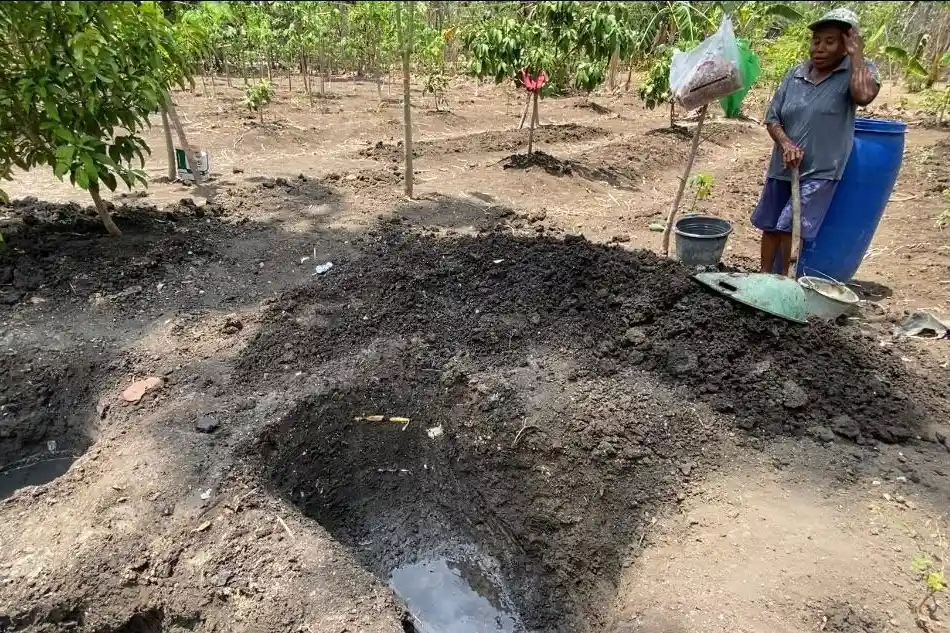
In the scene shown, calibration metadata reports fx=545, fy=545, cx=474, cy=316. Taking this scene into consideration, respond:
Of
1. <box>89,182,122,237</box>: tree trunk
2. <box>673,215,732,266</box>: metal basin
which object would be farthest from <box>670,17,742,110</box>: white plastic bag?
<box>89,182,122,237</box>: tree trunk

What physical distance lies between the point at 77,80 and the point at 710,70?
4.21 m

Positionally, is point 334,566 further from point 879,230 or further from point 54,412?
point 879,230

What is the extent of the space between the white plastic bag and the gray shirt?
368 millimetres

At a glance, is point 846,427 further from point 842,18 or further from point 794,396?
point 842,18

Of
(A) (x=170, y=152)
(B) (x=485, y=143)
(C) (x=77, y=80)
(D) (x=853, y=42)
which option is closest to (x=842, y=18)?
(D) (x=853, y=42)

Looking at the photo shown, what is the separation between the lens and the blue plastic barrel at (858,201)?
355cm

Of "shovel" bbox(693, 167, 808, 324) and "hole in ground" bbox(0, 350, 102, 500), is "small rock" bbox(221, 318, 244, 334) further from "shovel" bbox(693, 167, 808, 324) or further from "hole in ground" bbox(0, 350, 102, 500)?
"shovel" bbox(693, 167, 808, 324)

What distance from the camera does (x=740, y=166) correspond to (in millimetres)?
8195

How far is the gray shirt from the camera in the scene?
3248 millimetres

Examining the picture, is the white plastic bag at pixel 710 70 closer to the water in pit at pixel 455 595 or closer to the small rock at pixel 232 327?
the water in pit at pixel 455 595

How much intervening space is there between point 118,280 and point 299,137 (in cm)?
564

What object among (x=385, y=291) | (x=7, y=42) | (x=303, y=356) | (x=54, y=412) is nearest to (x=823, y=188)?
(x=385, y=291)

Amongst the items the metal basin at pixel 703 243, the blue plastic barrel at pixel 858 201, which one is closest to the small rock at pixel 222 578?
the metal basin at pixel 703 243

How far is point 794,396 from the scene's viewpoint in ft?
9.20
